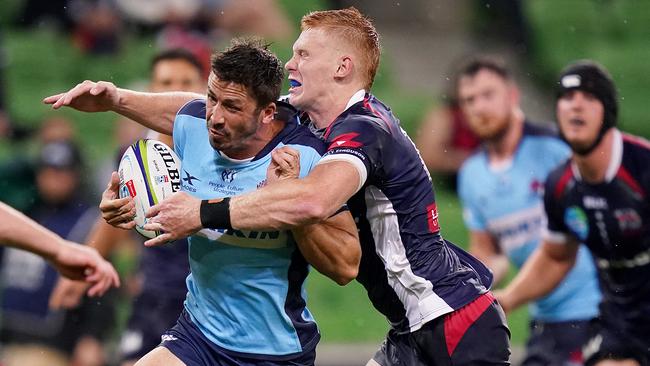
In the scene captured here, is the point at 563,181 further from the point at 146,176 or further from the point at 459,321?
the point at 146,176

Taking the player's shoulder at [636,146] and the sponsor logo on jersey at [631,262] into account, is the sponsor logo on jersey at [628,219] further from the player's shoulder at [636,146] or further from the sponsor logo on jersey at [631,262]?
the player's shoulder at [636,146]

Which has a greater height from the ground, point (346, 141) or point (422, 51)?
point (346, 141)

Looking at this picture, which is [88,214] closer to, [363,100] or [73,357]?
[73,357]

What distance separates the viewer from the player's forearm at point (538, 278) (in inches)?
290

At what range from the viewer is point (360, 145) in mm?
4676

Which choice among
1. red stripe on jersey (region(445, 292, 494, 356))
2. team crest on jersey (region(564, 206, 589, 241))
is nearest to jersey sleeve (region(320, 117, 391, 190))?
red stripe on jersey (region(445, 292, 494, 356))

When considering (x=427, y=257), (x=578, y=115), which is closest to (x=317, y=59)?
(x=427, y=257)

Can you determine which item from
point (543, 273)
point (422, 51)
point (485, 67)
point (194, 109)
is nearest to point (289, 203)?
point (194, 109)

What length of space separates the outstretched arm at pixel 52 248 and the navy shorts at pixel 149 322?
1.67 meters

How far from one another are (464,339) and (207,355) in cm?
106

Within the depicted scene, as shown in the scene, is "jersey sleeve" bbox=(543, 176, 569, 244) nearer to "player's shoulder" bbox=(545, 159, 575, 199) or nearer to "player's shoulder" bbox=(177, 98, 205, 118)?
"player's shoulder" bbox=(545, 159, 575, 199)

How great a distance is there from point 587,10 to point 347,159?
1019cm

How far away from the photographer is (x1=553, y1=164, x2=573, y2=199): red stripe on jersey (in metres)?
7.30

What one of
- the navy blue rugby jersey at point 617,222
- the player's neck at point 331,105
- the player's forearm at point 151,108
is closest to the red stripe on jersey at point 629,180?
the navy blue rugby jersey at point 617,222
